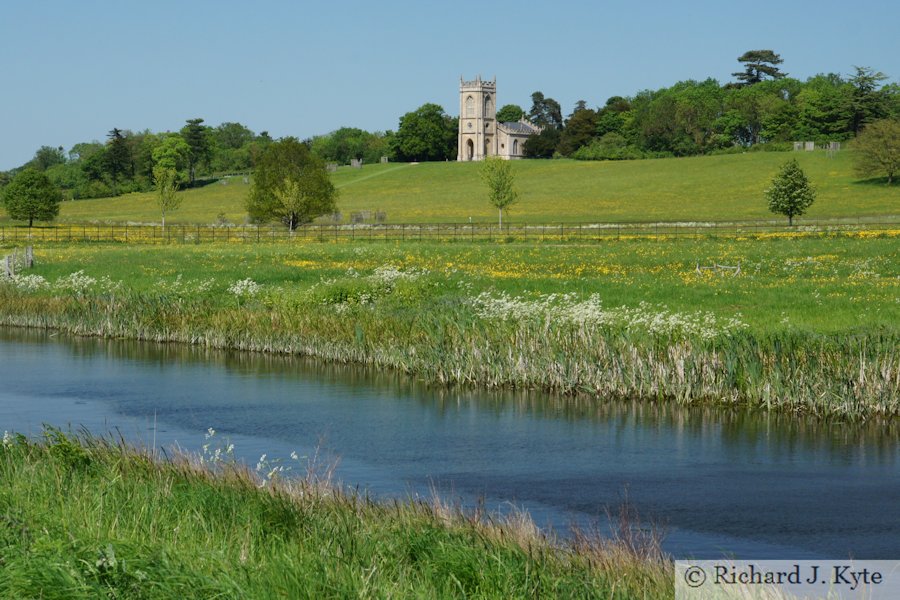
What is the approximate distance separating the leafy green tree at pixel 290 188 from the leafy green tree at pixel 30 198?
28371 mm

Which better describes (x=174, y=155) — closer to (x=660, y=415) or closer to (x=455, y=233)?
(x=455, y=233)

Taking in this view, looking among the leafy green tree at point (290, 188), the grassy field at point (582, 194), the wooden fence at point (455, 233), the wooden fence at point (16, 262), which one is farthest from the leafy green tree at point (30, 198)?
the wooden fence at point (16, 262)

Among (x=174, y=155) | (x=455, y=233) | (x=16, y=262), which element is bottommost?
(x=16, y=262)

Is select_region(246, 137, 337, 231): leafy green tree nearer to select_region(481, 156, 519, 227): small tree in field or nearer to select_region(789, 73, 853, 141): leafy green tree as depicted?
select_region(481, 156, 519, 227): small tree in field

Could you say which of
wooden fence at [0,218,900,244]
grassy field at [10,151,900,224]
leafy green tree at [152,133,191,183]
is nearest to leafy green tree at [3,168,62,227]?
grassy field at [10,151,900,224]

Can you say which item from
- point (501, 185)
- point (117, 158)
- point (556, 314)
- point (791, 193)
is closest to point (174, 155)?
point (117, 158)

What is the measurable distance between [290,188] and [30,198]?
115 feet

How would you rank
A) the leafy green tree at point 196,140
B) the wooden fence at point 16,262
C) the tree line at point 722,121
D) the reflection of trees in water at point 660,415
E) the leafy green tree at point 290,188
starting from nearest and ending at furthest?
the reflection of trees in water at point 660,415 → the wooden fence at point 16,262 → the leafy green tree at point 290,188 → the tree line at point 722,121 → the leafy green tree at point 196,140

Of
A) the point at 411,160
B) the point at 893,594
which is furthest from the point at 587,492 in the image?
the point at 411,160

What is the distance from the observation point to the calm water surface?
16938mm

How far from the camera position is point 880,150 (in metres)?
121

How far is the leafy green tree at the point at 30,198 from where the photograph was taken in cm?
10669

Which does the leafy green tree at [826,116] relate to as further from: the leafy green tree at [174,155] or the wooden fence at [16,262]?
the wooden fence at [16,262]

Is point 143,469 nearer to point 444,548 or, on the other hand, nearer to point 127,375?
point 444,548
